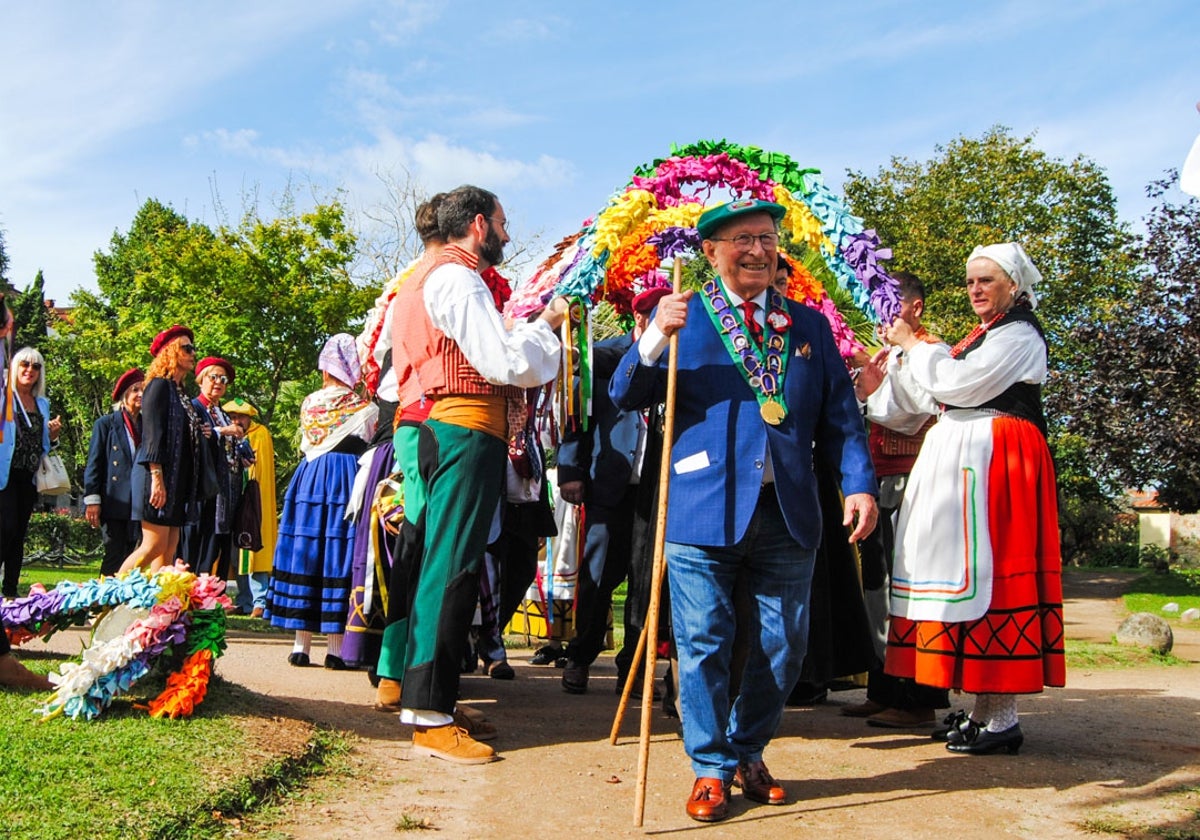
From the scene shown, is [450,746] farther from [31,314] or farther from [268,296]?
[31,314]

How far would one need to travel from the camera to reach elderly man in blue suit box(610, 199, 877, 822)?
393 centimetres

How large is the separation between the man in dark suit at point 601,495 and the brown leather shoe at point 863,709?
1300 mm

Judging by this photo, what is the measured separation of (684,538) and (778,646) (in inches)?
20.2

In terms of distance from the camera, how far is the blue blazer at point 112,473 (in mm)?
8602

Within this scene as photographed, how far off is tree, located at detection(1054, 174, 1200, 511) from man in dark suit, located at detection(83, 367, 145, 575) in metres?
15.6

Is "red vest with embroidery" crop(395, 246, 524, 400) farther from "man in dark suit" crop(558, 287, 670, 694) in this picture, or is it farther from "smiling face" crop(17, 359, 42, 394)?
"smiling face" crop(17, 359, 42, 394)

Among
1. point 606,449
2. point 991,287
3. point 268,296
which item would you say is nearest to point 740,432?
point 991,287

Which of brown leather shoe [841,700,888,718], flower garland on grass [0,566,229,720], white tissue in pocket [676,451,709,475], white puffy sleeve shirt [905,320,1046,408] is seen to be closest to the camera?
white tissue in pocket [676,451,709,475]

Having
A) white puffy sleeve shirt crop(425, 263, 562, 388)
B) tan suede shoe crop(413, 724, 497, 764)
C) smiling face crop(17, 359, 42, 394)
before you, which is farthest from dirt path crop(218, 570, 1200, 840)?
smiling face crop(17, 359, 42, 394)

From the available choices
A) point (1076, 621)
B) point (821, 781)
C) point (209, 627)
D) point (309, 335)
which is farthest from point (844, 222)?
point (309, 335)

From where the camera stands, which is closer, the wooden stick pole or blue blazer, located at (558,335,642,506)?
the wooden stick pole

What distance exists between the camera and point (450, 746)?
14.8 ft

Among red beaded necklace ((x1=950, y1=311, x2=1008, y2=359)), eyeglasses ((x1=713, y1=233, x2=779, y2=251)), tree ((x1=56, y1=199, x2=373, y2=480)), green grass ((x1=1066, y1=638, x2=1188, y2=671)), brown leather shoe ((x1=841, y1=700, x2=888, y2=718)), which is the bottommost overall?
brown leather shoe ((x1=841, y1=700, x2=888, y2=718))

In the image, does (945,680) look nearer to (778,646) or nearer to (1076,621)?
(778,646)
